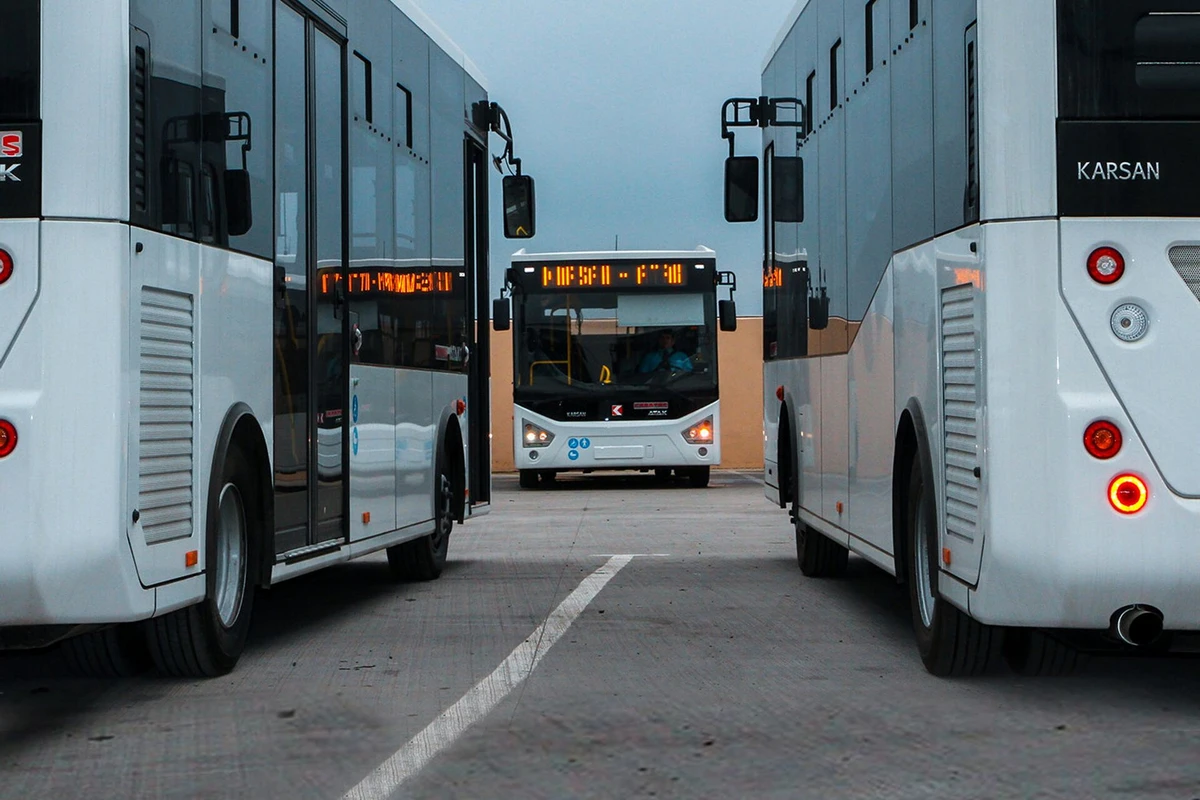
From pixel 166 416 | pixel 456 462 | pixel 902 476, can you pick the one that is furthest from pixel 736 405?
pixel 166 416

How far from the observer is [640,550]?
48.4 ft

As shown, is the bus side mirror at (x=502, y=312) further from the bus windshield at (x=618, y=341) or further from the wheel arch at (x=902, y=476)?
the wheel arch at (x=902, y=476)

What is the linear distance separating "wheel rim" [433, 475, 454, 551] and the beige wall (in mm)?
20026

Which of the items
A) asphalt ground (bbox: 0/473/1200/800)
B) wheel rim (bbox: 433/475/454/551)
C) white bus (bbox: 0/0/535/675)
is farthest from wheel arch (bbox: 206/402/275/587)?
wheel rim (bbox: 433/475/454/551)

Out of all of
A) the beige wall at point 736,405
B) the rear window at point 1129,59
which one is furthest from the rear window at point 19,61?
the beige wall at point 736,405

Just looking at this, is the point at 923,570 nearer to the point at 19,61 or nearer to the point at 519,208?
the point at 19,61

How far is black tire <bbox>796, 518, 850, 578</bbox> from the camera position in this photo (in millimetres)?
12234

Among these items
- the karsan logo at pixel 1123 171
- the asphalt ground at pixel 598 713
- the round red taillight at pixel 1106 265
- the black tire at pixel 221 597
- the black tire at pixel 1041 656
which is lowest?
the asphalt ground at pixel 598 713

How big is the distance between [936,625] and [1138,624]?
1.35 m

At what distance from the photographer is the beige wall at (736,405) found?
32.7m

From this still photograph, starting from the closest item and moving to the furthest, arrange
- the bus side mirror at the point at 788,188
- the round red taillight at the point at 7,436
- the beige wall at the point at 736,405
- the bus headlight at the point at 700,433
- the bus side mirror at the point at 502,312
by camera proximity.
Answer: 1. the round red taillight at the point at 7,436
2. the bus side mirror at the point at 788,188
3. the bus side mirror at the point at 502,312
4. the bus headlight at the point at 700,433
5. the beige wall at the point at 736,405

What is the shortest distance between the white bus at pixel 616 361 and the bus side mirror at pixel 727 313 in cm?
27

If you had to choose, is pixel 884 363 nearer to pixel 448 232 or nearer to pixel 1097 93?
pixel 1097 93

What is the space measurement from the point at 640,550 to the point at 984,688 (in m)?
7.39
